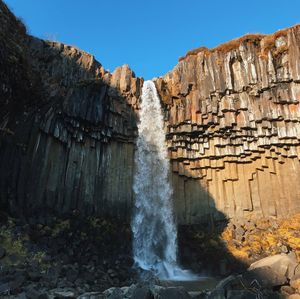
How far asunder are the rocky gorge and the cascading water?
0.48 m

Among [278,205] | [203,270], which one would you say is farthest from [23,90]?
[278,205]

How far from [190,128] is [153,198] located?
469cm

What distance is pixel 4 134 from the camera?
645 inches

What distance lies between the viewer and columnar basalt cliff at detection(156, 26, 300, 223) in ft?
67.1

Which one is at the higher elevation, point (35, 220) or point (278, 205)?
point (278, 205)

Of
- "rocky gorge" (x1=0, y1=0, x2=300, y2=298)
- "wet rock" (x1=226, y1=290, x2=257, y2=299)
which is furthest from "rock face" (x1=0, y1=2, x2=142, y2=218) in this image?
"wet rock" (x1=226, y1=290, x2=257, y2=299)

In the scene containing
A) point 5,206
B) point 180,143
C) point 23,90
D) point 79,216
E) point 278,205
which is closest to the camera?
point 5,206

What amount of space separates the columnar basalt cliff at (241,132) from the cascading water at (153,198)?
75 cm

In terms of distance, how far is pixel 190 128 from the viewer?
21297mm

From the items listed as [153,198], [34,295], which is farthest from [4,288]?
[153,198]

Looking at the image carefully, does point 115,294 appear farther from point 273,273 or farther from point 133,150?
point 133,150

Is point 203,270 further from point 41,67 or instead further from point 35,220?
point 41,67

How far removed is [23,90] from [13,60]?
5.28ft

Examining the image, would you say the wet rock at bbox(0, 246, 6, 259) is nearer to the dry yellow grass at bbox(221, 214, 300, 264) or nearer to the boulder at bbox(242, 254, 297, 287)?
the boulder at bbox(242, 254, 297, 287)
